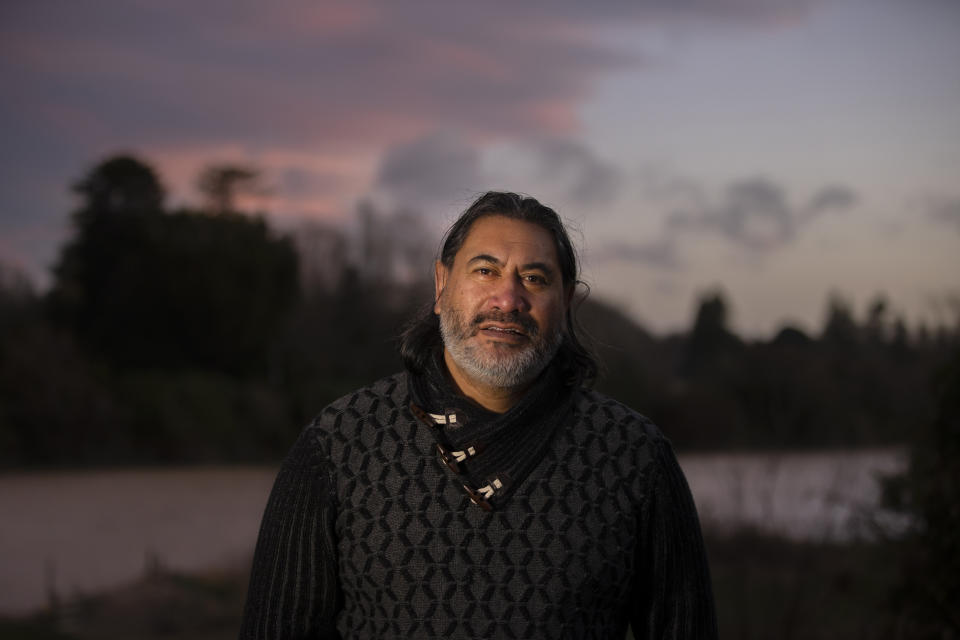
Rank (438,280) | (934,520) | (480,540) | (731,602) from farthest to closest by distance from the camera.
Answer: (731,602)
(934,520)
(438,280)
(480,540)

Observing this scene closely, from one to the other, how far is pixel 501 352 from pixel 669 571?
2.12 ft

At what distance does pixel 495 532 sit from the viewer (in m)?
2.18

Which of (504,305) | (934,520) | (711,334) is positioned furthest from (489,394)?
(711,334)

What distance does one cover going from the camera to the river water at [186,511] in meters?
7.32

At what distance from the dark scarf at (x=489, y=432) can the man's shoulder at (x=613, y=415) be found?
1.9 inches

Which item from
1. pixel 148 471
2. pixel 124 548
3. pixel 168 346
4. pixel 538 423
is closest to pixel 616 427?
pixel 538 423

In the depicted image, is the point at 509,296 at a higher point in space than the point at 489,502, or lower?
higher

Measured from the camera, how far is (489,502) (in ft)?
7.22

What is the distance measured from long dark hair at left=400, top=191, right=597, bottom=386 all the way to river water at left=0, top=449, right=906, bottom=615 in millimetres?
3081

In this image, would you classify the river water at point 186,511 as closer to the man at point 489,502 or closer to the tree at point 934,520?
the tree at point 934,520

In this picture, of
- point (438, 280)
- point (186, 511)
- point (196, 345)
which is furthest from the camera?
point (196, 345)

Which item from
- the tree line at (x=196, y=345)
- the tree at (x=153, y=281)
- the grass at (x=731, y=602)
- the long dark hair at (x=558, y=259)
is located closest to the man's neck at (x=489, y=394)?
the long dark hair at (x=558, y=259)

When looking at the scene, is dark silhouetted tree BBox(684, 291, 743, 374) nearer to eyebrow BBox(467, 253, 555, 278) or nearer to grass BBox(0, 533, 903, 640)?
grass BBox(0, 533, 903, 640)

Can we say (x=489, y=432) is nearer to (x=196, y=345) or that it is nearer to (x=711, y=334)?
(x=711, y=334)
